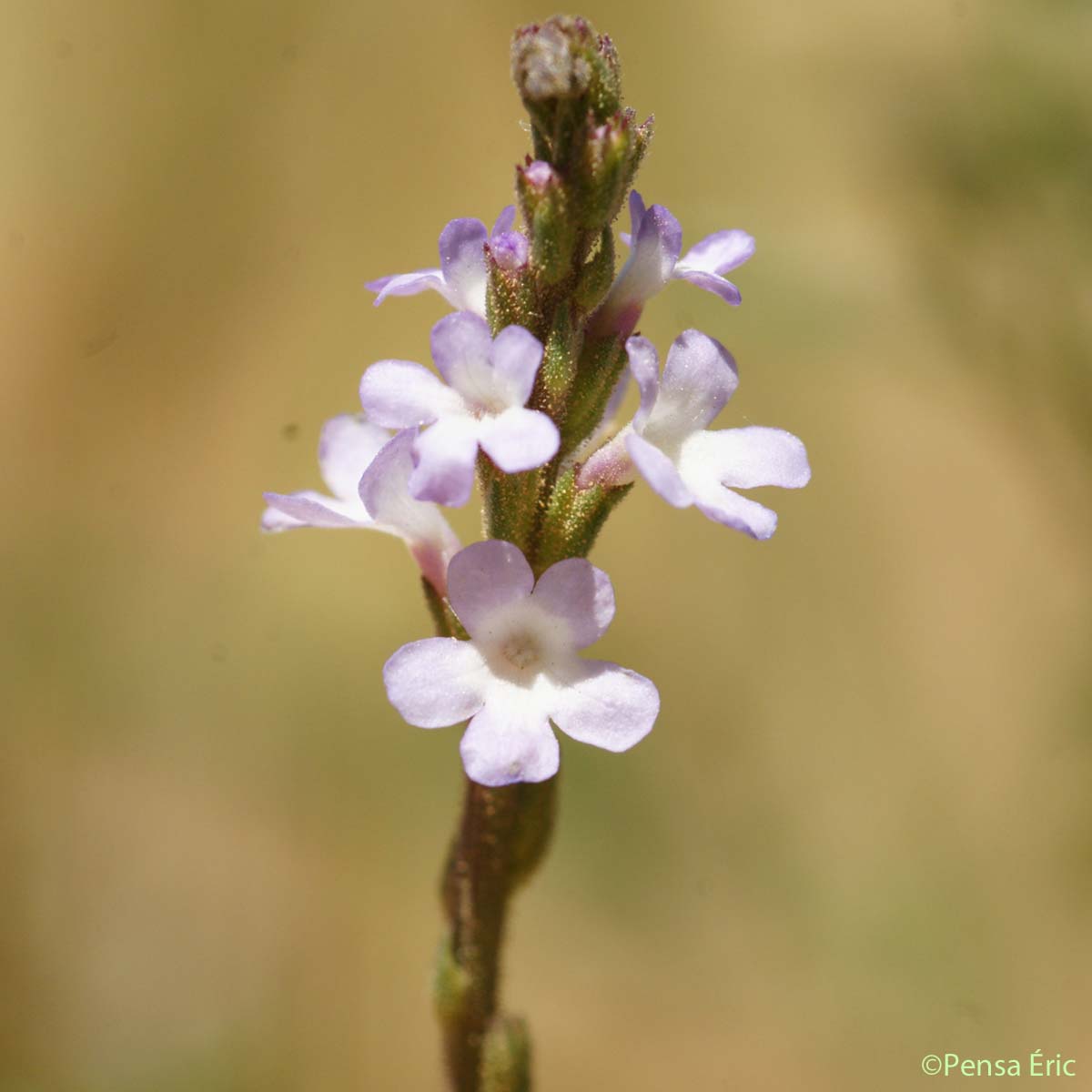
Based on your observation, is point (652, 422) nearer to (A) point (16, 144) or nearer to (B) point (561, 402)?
(B) point (561, 402)

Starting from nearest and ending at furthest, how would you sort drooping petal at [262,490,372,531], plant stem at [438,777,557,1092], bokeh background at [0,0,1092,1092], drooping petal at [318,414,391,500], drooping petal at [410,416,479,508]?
drooping petal at [410,416,479,508] < drooping petal at [262,490,372,531] < plant stem at [438,777,557,1092] < drooping petal at [318,414,391,500] < bokeh background at [0,0,1092,1092]

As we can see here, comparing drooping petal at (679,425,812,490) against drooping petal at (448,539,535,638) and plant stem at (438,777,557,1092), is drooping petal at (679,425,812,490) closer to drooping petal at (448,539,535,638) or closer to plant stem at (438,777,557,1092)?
drooping petal at (448,539,535,638)

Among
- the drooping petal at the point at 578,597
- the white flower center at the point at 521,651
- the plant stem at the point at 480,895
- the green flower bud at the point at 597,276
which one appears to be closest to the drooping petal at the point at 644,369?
the green flower bud at the point at 597,276

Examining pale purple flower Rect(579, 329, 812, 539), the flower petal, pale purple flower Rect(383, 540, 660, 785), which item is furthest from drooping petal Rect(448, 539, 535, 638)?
the flower petal

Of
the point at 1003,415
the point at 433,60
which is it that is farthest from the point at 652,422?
the point at 433,60

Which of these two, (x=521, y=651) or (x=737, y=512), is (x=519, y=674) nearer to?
(x=521, y=651)

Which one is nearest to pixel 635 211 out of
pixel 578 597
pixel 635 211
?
pixel 635 211
